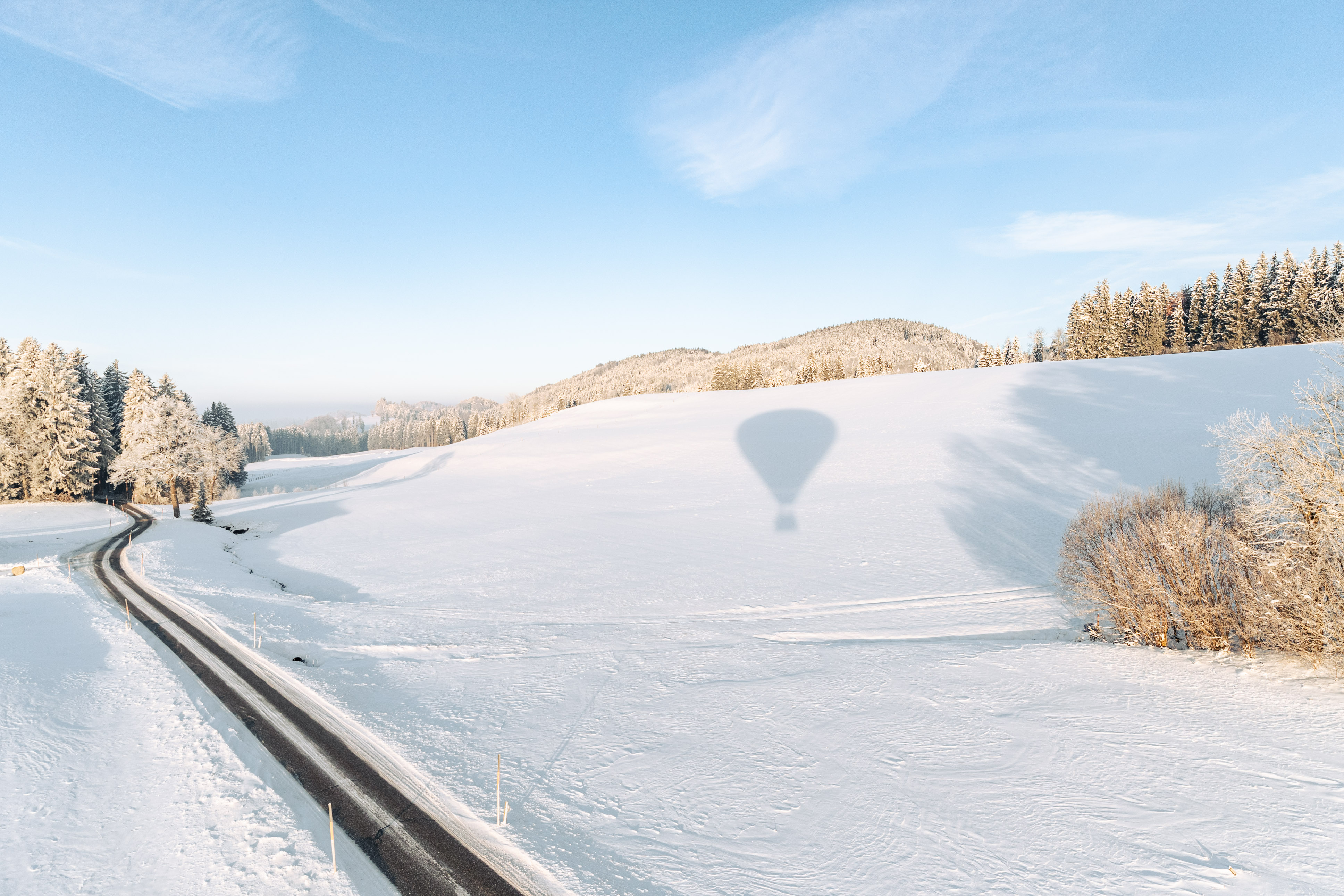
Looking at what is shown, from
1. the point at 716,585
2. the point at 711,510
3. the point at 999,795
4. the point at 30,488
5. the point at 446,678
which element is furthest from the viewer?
the point at 30,488

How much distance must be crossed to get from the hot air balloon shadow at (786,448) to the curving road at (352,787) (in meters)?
21.3

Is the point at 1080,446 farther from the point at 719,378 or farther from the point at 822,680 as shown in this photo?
the point at 719,378

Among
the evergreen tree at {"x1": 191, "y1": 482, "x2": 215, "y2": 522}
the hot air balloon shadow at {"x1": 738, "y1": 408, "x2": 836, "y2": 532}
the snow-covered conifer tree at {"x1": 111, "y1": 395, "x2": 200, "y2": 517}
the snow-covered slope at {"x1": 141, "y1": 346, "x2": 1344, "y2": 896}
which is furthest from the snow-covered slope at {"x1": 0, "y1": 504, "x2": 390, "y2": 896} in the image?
the snow-covered conifer tree at {"x1": 111, "y1": 395, "x2": 200, "y2": 517}

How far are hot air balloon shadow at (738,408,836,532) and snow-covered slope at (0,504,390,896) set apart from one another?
22.8 meters

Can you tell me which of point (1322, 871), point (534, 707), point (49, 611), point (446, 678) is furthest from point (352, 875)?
point (49, 611)

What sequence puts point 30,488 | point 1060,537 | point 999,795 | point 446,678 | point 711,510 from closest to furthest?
point 999,795, point 446,678, point 1060,537, point 711,510, point 30,488

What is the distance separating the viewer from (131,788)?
29.5ft

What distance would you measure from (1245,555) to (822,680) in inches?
379

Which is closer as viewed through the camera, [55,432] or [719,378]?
[55,432]

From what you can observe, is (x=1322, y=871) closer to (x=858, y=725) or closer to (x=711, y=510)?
(x=858, y=725)

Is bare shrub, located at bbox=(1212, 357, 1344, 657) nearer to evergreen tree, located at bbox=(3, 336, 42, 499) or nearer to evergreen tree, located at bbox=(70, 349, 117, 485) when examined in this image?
evergreen tree, located at bbox=(3, 336, 42, 499)

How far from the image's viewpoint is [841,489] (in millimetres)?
32781

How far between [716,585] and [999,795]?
13479 millimetres

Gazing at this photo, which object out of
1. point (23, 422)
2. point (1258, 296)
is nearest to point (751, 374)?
point (1258, 296)
